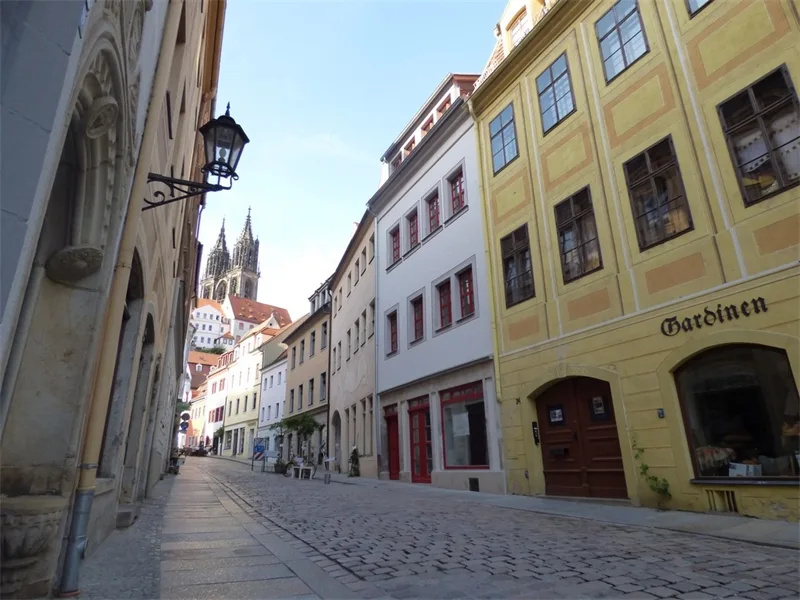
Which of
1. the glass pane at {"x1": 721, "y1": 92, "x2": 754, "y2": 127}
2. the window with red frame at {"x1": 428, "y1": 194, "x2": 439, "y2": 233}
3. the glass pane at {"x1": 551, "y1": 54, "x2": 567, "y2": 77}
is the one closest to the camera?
the glass pane at {"x1": 721, "y1": 92, "x2": 754, "y2": 127}

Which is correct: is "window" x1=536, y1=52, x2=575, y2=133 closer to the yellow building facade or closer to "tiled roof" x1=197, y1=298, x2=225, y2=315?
the yellow building facade

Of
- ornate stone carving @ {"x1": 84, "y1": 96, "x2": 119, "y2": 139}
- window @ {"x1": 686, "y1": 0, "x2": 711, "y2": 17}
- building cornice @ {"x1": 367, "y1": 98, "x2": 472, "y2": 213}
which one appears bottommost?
ornate stone carving @ {"x1": 84, "y1": 96, "x2": 119, "y2": 139}

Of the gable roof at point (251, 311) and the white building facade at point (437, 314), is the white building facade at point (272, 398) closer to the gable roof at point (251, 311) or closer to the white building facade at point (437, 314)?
the white building facade at point (437, 314)

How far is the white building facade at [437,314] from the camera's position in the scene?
45.3 ft

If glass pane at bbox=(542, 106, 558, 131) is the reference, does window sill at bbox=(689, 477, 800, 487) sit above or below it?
below

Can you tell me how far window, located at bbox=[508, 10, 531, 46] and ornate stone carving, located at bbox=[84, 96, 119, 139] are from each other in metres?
13.5

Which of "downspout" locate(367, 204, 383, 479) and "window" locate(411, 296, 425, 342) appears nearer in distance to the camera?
"window" locate(411, 296, 425, 342)

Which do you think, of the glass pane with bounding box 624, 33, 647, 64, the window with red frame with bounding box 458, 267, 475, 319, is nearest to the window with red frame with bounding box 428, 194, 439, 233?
the window with red frame with bounding box 458, 267, 475, 319

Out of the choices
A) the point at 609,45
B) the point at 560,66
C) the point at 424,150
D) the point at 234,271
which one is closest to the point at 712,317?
the point at 609,45

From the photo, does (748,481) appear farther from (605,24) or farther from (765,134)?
(605,24)

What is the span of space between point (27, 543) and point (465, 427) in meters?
12.0

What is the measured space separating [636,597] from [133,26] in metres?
5.87

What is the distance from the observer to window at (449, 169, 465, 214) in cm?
1588

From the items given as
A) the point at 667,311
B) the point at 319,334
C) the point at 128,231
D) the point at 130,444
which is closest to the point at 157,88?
the point at 128,231
